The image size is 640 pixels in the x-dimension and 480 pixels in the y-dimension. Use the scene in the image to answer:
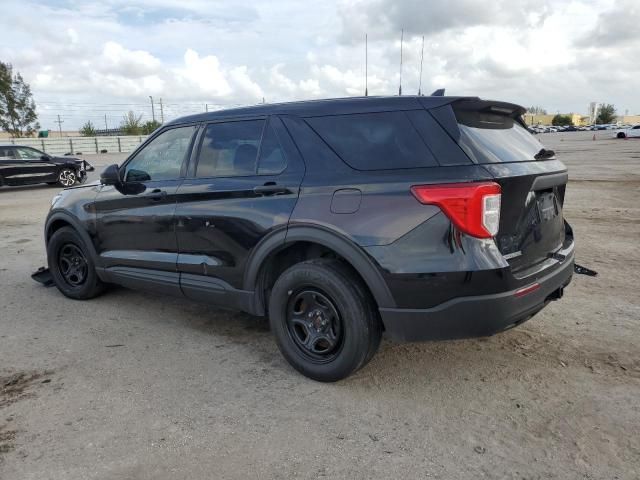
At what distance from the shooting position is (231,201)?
3.74 meters

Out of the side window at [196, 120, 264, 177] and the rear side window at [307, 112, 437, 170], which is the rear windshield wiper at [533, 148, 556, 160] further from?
the side window at [196, 120, 264, 177]

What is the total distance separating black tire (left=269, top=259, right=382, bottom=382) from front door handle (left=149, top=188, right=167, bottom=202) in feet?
4.61

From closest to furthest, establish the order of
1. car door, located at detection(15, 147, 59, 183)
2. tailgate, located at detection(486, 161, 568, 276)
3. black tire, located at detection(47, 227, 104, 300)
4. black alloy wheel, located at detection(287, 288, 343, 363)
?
1. tailgate, located at detection(486, 161, 568, 276)
2. black alloy wheel, located at detection(287, 288, 343, 363)
3. black tire, located at detection(47, 227, 104, 300)
4. car door, located at detection(15, 147, 59, 183)

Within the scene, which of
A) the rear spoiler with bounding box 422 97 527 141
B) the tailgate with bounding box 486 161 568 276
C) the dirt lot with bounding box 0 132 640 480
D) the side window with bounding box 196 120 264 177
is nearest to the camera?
the dirt lot with bounding box 0 132 640 480

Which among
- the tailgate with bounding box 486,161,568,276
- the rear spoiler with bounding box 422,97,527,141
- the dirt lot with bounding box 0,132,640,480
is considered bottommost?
the dirt lot with bounding box 0,132,640,480

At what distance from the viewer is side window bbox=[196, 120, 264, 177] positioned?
375 centimetres

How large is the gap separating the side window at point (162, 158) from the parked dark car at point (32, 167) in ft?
47.1

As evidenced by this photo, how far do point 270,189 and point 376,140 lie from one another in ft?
→ 2.67

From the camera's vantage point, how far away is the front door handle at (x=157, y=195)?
4.27 m

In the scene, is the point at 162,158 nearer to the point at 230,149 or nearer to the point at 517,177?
the point at 230,149

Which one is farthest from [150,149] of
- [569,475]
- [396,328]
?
[569,475]

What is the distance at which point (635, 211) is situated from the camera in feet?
30.5

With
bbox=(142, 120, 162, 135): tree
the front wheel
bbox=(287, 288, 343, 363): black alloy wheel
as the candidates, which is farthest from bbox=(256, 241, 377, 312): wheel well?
bbox=(142, 120, 162, 135): tree

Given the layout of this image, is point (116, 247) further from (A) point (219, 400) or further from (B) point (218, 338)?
(A) point (219, 400)
